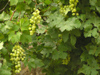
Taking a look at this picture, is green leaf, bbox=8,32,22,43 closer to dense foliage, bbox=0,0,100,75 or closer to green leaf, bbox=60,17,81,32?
dense foliage, bbox=0,0,100,75

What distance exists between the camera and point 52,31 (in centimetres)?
212

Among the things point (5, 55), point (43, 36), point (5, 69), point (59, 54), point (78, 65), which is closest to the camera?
point (5, 69)

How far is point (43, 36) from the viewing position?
2357mm

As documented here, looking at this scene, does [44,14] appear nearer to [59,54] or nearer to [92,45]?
[59,54]

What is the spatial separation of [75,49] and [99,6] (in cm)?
70

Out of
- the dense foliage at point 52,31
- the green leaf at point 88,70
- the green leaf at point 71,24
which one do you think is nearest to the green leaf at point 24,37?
the dense foliage at point 52,31

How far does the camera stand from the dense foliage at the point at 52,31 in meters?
1.56

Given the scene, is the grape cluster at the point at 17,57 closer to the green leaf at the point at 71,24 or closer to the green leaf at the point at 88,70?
the green leaf at the point at 71,24

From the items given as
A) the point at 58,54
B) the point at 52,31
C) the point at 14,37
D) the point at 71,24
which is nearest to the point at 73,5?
the point at 71,24

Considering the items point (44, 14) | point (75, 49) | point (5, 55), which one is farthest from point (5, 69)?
point (75, 49)

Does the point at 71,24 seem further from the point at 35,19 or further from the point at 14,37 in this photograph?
the point at 14,37

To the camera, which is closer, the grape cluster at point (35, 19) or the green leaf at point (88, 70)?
the grape cluster at point (35, 19)

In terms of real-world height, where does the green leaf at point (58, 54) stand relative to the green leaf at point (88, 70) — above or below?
above

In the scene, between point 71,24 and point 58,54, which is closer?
point 71,24
